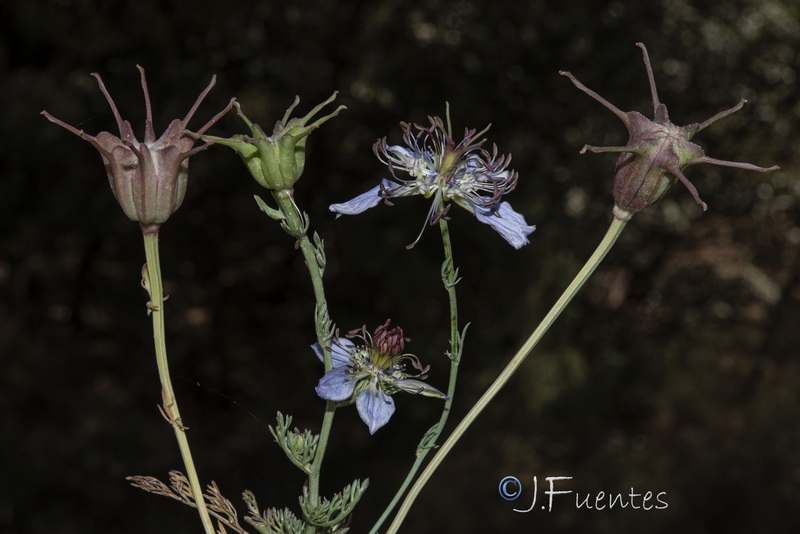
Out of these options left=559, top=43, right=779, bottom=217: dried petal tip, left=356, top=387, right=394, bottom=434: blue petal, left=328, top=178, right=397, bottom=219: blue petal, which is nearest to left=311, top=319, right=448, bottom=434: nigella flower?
left=356, top=387, right=394, bottom=434: blue petal

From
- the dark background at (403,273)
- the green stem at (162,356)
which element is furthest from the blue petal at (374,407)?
the dark background at (403,273)

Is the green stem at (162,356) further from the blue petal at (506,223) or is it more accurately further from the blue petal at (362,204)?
the blue petal at (506,223)

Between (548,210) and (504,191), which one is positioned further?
(548,210)

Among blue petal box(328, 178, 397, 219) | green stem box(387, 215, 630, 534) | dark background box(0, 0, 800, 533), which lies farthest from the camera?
dark background box(0, 0, 800, 533)

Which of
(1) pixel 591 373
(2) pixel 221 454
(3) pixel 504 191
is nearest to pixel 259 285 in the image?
(2) pixel 221 454

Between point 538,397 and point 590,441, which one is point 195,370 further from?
point 590,441

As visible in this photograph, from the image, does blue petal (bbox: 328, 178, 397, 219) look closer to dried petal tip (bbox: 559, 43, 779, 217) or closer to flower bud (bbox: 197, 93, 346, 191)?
flower bud (bbox: 197, 93, 346, 191)

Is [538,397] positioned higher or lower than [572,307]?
lower

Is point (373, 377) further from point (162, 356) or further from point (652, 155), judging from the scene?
point (652, 155)
